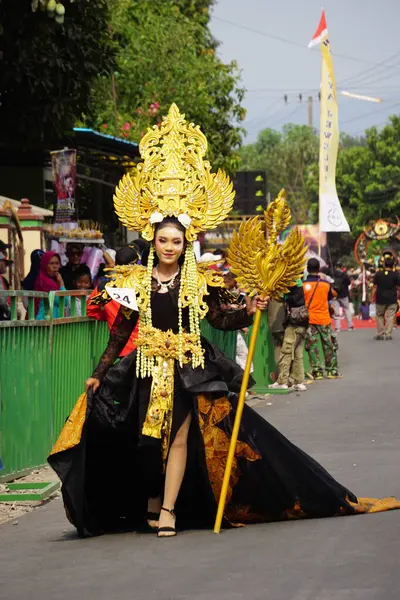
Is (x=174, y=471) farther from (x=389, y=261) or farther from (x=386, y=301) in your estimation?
(x=389, y=261)

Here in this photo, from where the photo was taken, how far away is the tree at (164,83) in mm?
35531

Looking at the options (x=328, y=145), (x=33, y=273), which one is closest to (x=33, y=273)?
(x=33, y=273)

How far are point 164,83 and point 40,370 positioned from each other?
26.1 m

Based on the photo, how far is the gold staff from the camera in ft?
26.0

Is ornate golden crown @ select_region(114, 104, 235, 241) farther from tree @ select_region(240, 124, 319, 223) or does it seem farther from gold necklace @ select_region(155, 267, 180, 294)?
tree @ select_region(240, 124, 319, 223)

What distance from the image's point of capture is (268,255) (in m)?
7.95

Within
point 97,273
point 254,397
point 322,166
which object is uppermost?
point 322,166

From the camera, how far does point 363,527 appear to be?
24.7ft

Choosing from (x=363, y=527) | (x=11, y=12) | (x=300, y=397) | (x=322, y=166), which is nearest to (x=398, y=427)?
(x=300, y=397)

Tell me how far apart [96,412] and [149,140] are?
1.72 metres

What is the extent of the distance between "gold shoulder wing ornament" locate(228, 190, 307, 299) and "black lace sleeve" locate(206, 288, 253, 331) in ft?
0.50

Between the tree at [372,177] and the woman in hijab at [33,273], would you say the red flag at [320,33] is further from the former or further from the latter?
the tree at [372,177]

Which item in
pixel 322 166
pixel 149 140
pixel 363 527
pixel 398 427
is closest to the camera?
pixel 363 527

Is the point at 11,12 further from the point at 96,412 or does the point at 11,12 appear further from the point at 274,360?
the point at 96,412
